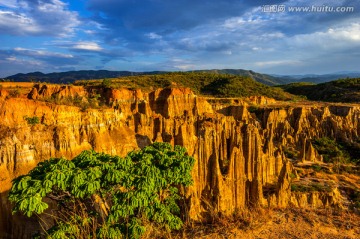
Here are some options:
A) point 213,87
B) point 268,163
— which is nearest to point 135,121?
point 268,163

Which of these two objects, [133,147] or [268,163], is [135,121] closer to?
[133,147]

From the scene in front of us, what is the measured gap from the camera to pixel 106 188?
363 inches

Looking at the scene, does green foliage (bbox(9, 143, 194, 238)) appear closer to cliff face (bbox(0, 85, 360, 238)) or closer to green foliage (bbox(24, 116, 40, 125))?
cliff face (bbox(0, 85, 360, 238))

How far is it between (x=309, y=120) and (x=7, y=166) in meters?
49.0

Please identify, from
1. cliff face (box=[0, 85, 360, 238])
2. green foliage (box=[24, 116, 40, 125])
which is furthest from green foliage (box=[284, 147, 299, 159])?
green foliage (box=[24, 116, 40, 125])

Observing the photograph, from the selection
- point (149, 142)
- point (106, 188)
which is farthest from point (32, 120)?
point (106, 188)

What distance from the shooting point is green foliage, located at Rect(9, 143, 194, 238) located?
816cm

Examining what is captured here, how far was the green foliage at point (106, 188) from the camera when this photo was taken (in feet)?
26.8

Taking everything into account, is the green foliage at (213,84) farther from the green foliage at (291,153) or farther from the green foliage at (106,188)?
the green foliage at (106,188)

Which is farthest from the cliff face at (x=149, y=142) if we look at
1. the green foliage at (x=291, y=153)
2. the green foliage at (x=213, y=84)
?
the green foliage at (x=213, y=84)

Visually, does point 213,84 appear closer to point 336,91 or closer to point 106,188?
point 336,91

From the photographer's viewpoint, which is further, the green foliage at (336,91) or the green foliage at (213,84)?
the green foliage at (213,84)

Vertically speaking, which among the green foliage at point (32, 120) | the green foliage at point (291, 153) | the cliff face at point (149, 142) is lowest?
the green foliage at point (291, 153)

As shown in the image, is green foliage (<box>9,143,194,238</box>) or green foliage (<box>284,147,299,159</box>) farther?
green foliage (<box>284,147,299,159</box>)
